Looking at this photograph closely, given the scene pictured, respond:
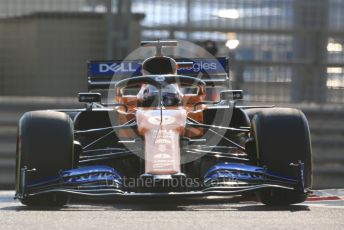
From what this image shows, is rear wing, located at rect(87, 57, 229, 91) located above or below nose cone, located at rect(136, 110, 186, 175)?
above

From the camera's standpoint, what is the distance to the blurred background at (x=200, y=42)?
42.7 ft

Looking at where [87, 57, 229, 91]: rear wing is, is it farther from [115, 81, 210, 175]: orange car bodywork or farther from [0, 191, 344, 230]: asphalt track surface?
[0, 191, 344, 230]: asphalt track surface

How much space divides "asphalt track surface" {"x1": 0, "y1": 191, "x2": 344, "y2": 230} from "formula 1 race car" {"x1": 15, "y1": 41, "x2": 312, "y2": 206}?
17 centimetres

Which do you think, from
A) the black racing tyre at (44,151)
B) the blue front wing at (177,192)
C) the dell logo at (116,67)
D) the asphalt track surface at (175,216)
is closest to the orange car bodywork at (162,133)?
the blue front wing at (177,192)

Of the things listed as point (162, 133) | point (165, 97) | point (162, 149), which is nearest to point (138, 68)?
point (165, 97)

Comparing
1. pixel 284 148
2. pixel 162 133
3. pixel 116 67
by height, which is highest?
pixel 116 67

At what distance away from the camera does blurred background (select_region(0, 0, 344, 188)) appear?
13.0 metres

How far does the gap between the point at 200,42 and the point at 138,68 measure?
2.41 meters

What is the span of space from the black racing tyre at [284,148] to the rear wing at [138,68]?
1745mm

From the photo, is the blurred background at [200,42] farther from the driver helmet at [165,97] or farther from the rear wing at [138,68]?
the driver helmet at [165,97]

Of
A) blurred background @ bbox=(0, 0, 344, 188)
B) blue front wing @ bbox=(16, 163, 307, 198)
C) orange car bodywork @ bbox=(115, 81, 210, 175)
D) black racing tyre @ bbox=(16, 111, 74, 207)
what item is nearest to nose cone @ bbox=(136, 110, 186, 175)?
orange car bodywork @ bbox=(115, 81, 210, 175)

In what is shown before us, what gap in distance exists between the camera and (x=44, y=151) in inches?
360

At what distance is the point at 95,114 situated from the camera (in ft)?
34.2

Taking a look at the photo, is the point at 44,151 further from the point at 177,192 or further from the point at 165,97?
the point at 165,97
